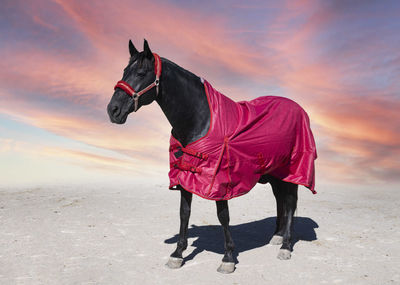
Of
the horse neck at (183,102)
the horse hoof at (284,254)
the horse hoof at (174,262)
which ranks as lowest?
the horse hoof at (174,262)

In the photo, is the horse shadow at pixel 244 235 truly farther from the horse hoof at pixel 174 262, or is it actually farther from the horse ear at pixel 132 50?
the horse ear at pixel 132 50

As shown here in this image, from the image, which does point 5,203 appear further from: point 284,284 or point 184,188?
point 284,284

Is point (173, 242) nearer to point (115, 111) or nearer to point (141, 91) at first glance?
point (115, 111)

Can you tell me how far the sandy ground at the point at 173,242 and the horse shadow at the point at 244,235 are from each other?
19mm

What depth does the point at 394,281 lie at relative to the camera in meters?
4.45

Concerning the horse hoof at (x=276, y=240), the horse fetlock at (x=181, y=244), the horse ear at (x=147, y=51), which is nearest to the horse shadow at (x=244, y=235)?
the horse hoof at (x=276, y=240)

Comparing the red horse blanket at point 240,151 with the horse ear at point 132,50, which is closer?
the horse ear at point 132,50

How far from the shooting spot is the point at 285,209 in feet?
19.4

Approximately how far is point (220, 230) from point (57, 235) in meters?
3.08

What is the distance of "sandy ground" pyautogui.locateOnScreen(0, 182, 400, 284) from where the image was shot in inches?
177

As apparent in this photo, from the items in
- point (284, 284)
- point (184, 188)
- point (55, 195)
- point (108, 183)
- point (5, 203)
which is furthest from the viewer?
point (108, 183)

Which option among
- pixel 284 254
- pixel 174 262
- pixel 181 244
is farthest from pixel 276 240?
pixel 174 262

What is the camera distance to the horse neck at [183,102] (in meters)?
4.36

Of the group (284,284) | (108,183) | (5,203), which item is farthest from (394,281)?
(108,183)
